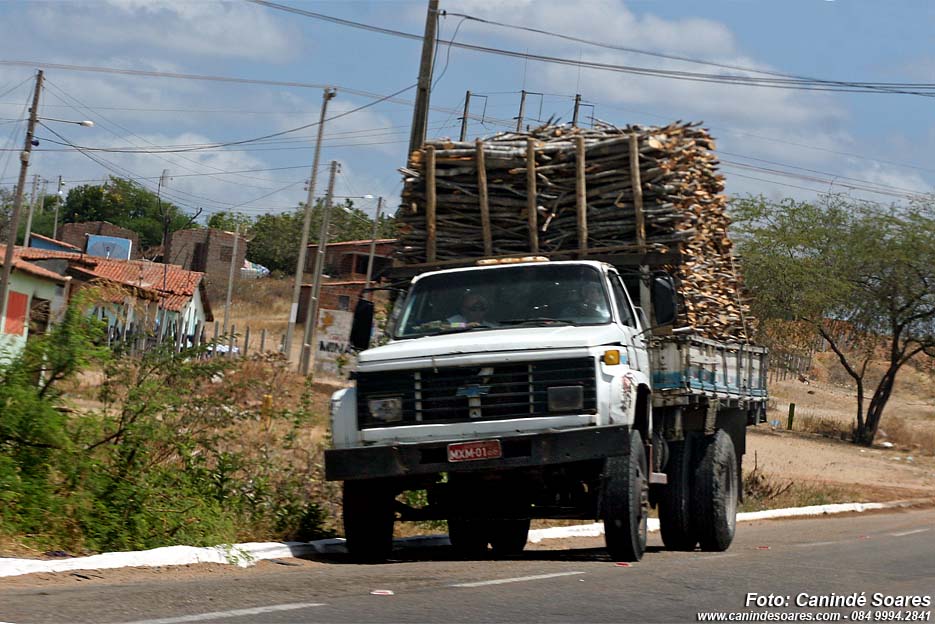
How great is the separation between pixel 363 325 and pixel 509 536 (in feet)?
10.4

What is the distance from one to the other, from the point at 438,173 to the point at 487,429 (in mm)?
3853

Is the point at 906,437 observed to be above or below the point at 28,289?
below

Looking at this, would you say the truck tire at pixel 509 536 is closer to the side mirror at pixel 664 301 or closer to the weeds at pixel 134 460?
the weeds at pixel 134 460

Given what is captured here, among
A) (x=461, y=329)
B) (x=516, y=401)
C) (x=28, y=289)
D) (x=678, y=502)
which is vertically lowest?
(x=678, y=502)

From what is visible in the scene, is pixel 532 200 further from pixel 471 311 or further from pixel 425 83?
pixel 425 83

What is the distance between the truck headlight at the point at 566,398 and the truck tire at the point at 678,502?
3.32 meters

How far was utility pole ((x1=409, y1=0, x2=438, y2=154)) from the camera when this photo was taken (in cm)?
1792

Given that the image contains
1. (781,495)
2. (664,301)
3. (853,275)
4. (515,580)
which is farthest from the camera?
(853,275)

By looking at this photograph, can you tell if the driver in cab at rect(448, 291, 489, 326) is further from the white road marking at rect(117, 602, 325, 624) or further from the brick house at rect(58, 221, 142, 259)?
the brick house at rect(58, 221, 142, 259)

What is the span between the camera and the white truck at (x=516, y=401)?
9.67 m

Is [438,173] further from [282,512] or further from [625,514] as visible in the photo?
[625,514]

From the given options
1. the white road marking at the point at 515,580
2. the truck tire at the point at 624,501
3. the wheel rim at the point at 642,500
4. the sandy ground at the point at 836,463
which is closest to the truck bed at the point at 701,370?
the wheel rim at the point at 642,500

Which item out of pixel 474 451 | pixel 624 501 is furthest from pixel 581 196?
pixel 624 501

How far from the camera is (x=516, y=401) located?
9781mm
